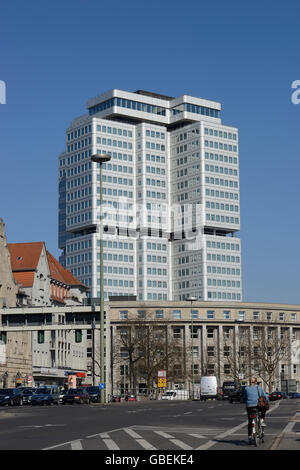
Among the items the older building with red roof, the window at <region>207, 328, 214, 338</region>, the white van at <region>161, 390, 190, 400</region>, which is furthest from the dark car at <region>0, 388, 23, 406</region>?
the window at <region>207, 328, 214, 338</region>

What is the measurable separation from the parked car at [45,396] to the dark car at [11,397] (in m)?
1.31

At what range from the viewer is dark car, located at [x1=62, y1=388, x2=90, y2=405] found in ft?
243

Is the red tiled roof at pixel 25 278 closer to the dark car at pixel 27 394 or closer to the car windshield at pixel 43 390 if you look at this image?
the dark car at pixel 27 394

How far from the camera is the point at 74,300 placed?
480 ft

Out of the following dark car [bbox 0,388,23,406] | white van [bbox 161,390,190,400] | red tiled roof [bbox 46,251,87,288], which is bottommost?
white van [bbox 161,390,190,400]

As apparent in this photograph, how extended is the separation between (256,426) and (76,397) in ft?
179

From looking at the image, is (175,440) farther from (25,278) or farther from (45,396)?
(25,278)

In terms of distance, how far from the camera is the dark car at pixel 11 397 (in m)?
72.0

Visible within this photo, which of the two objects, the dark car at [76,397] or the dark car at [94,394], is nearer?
the dark car at [76,397]

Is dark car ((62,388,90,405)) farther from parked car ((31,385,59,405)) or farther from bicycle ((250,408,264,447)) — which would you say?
bicycle ((250,408,264,447))

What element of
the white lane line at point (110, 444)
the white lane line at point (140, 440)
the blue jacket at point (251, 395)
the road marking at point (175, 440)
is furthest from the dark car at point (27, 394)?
the blue jacket at point (251, 395)

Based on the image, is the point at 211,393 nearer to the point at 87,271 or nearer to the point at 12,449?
the point at 12,449

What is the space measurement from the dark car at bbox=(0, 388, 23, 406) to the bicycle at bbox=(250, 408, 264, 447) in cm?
5314

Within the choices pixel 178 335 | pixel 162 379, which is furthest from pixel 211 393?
pixel 178 335
